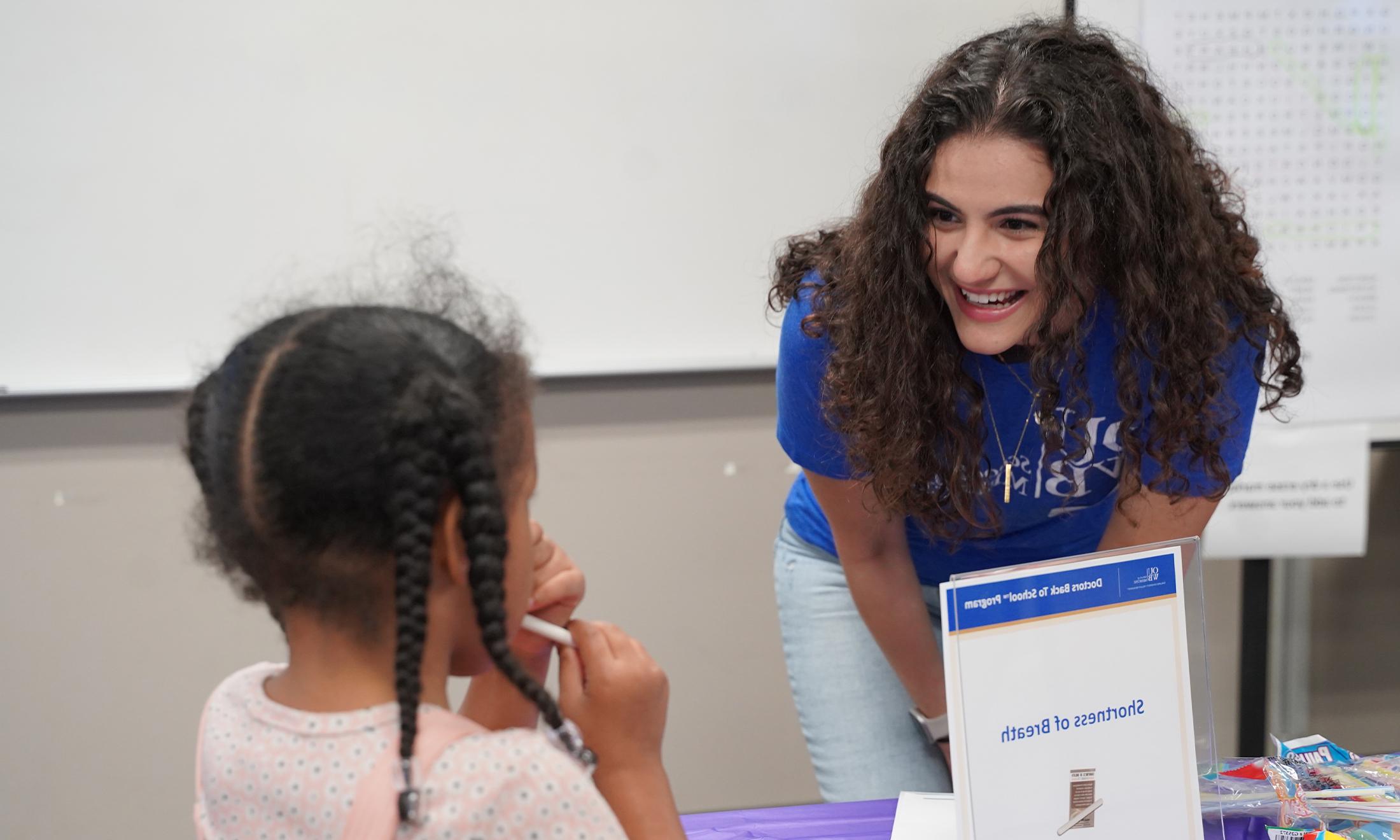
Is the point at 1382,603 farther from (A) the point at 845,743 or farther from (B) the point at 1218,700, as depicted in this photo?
(A) the point at 845,743

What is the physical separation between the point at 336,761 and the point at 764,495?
155 cm

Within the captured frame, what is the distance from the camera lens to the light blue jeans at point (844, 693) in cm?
143

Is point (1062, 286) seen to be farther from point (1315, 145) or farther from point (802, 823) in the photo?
point (1315, 145)

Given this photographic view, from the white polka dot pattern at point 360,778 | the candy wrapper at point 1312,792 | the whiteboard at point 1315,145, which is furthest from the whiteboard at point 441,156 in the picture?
the white polka dot pattern at point 360,778

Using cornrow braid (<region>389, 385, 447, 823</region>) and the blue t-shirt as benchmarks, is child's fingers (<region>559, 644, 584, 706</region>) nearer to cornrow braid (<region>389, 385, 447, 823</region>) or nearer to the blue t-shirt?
cornrow braid (<region>389, 385, 447, 823</region>)

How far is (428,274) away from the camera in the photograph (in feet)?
2.70

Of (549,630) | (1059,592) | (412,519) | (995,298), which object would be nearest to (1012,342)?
(995,298)

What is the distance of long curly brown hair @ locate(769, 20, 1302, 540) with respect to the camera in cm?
112

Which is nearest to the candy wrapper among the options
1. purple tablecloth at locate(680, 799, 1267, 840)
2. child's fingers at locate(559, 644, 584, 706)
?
purple tablecloth at locate(680, 799, 1267, 840)

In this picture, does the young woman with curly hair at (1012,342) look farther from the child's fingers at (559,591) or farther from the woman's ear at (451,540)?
the woman's ear at (451,540)

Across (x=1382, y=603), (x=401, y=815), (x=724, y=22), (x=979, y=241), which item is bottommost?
(x=1382, y=603)

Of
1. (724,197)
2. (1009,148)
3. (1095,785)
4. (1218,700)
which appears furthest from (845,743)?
(1218,700)

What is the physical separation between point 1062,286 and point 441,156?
121 cm

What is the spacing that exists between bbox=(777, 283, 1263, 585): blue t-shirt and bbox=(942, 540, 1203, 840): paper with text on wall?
378 mm
